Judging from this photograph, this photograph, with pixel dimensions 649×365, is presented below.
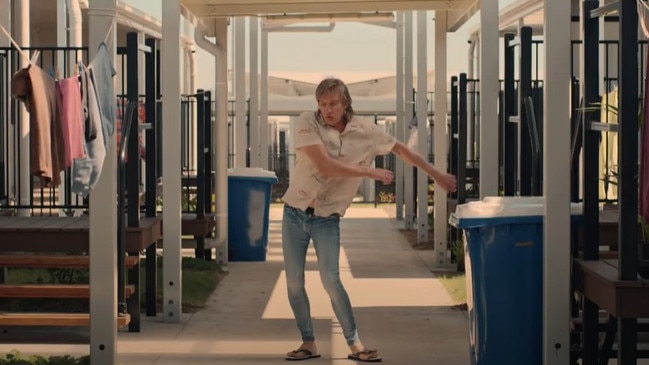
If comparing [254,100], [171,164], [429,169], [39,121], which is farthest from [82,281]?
[254,100]

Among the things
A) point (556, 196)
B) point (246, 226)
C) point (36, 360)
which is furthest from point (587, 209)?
point (246, 226)

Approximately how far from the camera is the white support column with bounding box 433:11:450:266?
40.8 ft

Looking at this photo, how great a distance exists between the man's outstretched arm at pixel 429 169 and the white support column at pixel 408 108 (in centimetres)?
1077

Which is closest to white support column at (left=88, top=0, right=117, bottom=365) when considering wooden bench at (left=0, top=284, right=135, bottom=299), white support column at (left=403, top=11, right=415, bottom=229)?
wooden bench at (left=0, top=284, right=135, bottom=299)

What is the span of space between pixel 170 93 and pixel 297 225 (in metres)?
2.19

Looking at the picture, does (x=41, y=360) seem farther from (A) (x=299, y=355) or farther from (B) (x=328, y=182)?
(B) (x=328, y=182)

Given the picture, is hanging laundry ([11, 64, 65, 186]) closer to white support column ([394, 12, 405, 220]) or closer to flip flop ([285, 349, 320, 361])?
flip flop ([285, 349, 320, 361])

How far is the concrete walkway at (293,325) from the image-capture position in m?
7.53

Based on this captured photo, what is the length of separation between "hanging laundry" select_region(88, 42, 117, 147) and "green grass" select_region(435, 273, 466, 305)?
434 centimetres

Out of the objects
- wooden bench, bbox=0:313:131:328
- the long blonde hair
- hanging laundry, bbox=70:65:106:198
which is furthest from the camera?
the long blonde hair

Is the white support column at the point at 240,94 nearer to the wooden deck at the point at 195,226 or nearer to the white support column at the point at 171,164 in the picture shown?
the wooden deck at the point at 195,226

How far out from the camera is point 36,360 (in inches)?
267

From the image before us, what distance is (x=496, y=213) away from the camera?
620 centimetres

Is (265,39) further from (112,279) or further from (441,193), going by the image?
(112,279)
